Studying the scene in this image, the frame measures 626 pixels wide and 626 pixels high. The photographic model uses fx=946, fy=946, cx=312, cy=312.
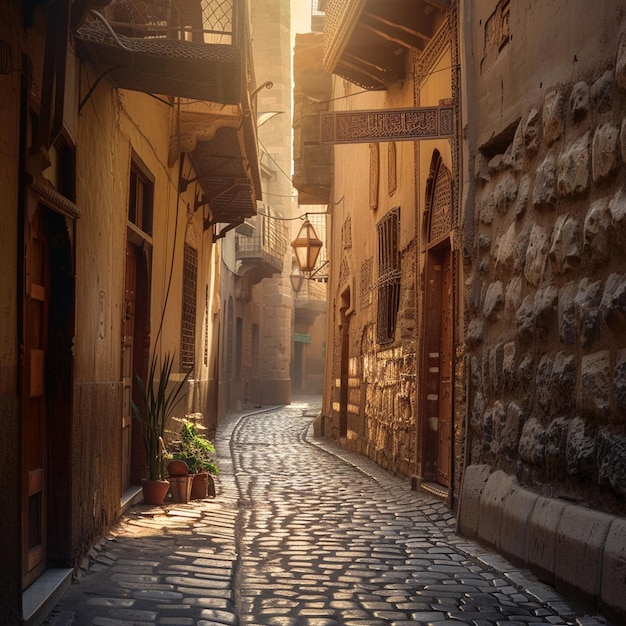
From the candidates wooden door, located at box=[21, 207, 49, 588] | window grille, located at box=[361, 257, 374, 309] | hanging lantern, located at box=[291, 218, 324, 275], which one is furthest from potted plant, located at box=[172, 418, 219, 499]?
hanging lantern, located at box=[291, 218, 324, 275]

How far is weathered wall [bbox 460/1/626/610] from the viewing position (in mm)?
4383

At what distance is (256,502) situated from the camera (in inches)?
327

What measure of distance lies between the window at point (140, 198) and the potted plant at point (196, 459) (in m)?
1.79

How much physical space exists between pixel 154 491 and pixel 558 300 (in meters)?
3.96

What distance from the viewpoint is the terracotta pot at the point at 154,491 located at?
7.65 meters

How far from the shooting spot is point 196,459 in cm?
824

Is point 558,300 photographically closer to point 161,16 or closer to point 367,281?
point 161,16

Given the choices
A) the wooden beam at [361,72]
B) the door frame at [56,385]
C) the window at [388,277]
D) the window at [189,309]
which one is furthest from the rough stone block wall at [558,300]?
the window at [189,309]

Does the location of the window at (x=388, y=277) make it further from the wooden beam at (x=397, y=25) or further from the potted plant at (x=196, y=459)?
the potted plant at (x=196, y=459)

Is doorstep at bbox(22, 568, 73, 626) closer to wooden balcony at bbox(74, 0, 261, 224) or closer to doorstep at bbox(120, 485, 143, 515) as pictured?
doorstep at bbox(120, 485, 143, 515)

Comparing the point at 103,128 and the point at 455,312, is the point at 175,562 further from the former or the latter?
the point at 455,312

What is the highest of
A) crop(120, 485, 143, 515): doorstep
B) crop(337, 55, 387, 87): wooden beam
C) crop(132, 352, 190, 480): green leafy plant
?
crop(337, 55, 387, 87): wooden beam

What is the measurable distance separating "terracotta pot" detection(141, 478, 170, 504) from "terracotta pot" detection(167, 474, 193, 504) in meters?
0.20

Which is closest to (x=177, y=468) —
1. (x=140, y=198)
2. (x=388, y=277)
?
(x=140, y=198)
